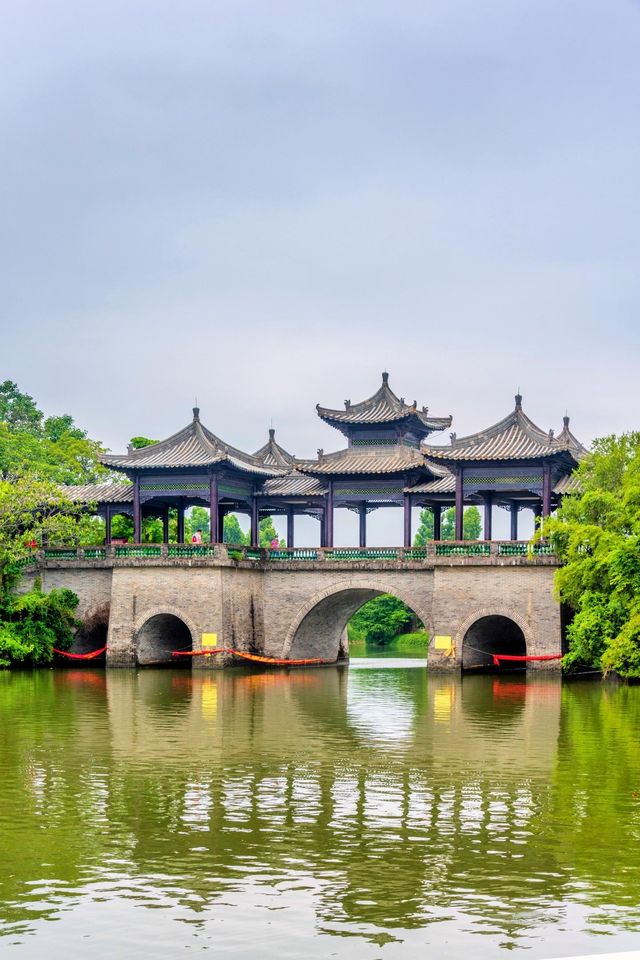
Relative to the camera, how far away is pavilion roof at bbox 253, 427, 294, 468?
48034 mm

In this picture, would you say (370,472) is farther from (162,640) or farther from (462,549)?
(162,640)

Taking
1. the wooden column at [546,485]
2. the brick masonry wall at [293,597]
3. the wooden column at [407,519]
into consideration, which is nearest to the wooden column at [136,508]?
the brick masonry wall at [293,597]

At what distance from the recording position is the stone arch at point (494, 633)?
36.6 metres

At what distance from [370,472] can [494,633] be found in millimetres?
6548

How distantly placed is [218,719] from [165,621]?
1756 centimetres

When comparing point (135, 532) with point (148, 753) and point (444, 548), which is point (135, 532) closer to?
point (444, 548)

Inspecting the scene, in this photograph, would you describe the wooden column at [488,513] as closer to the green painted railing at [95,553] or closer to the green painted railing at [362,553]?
the green painted railing at [362,553]

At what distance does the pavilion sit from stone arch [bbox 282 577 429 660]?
1799 millimetres

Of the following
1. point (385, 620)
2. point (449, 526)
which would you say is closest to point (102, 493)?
point (385, 620)

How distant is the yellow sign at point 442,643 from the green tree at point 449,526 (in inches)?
1142

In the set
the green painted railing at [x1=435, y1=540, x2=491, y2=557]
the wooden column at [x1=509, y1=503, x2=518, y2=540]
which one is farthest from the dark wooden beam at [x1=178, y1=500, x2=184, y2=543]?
the wooden column at [x1=509, y1=503, x2=518, y2=540]

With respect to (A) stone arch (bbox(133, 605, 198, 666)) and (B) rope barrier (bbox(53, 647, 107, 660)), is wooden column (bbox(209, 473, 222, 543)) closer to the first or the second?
(A) stone arch (bbox(133, 605, 198, 666))

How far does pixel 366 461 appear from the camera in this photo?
41219mm

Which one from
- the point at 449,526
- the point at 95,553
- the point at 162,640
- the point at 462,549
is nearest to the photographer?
the point at 462,549
